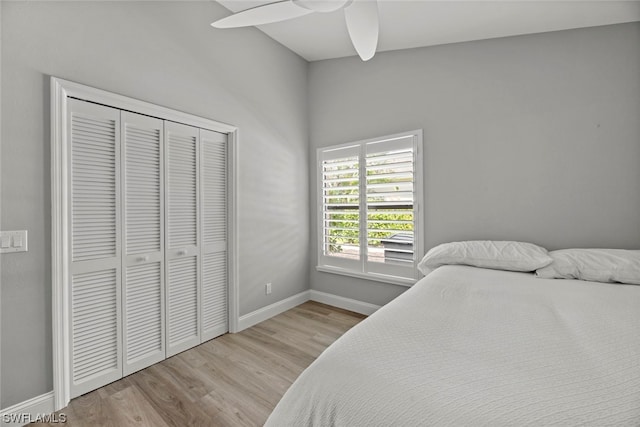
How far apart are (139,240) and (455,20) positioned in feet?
9.71

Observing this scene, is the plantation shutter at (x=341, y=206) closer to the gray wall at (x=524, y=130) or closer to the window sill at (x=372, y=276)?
the window sill at (x=372, y=276)

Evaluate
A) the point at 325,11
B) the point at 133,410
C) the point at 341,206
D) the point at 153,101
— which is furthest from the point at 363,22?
the point at 133,410

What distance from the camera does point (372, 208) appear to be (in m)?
3.07

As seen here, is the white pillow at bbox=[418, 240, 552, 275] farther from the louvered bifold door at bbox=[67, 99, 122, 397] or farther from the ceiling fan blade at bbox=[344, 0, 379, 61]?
the louvered bifold door at bbox=[67, 99, 122, 397]

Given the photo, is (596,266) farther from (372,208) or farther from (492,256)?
(372,208)

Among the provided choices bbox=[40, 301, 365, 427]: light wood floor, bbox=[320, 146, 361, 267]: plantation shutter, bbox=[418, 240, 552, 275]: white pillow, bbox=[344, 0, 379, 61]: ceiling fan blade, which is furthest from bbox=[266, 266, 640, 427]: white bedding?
bbox=[320, 146, 361, 267]: plantation shutter

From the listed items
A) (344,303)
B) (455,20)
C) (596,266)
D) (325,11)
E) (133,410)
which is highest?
(455,20)

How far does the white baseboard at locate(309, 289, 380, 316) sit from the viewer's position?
126 inches

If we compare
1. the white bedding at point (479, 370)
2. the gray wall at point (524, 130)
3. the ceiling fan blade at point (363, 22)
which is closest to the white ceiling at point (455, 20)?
the gray wall at point (524, 130)

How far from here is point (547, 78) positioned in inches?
90.5

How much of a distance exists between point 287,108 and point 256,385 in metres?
2.75

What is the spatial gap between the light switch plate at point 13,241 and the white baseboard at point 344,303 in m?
2.68

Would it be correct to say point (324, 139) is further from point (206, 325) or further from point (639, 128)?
point (639, 128)

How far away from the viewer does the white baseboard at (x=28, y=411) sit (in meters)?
1.57
